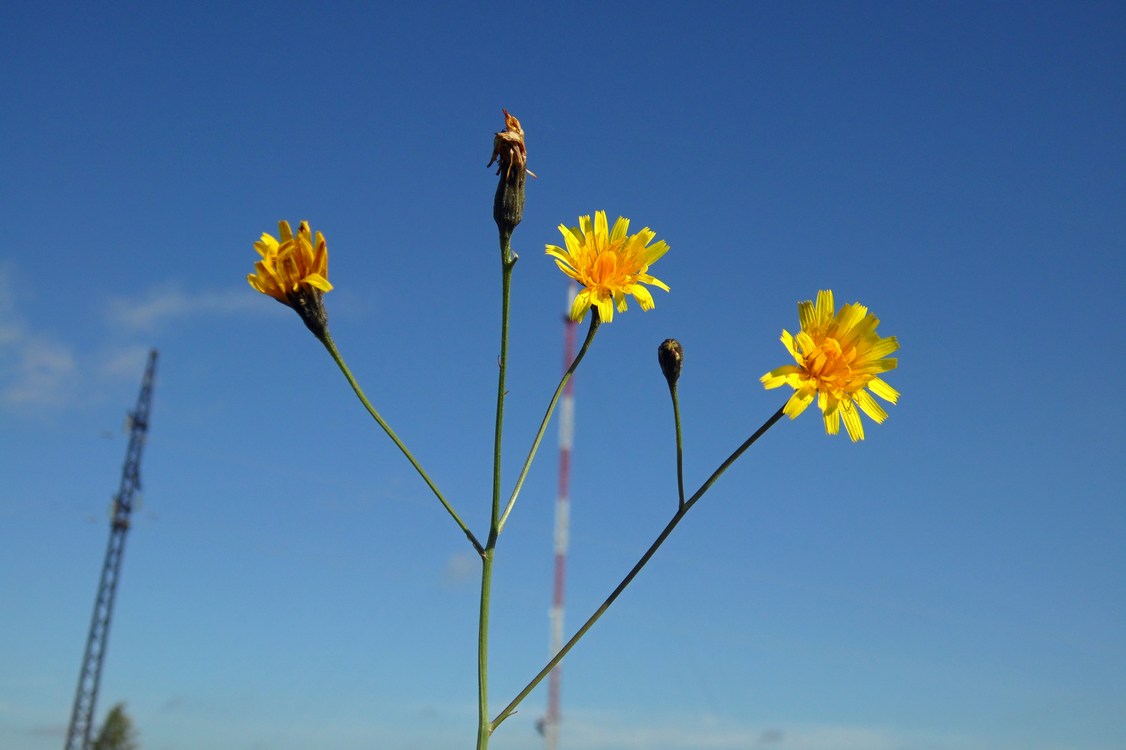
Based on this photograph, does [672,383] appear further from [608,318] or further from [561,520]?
[561,520]

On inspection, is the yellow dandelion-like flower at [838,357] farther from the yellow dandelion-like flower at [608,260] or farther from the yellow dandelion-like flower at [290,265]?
the yellow dandelion-like flower at [290,265]

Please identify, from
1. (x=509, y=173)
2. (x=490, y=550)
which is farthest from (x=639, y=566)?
(x=509, y=173)

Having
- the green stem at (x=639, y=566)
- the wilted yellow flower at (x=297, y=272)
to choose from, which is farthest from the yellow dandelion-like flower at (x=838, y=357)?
the wilted yellow flower at (x=297, y=272)

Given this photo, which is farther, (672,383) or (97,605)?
(97,605)

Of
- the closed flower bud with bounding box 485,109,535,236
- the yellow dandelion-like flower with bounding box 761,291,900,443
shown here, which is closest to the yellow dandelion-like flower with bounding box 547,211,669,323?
the closed flower bud with bounding box 485,109,535,236

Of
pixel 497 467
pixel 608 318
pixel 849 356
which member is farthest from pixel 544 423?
pixel 849 356

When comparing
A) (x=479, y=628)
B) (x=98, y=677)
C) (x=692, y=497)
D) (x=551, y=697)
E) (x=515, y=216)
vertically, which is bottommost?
(x=479, y=628)

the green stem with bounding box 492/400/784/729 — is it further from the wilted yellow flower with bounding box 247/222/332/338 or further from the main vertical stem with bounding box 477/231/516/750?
the wilted yellow flower with bounding box 247/222/332/338
